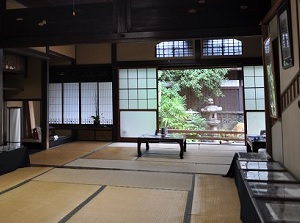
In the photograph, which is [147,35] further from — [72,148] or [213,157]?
[72,148]

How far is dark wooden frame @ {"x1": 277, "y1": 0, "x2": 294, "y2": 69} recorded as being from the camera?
92.4 inches

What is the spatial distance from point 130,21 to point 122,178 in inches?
95.8

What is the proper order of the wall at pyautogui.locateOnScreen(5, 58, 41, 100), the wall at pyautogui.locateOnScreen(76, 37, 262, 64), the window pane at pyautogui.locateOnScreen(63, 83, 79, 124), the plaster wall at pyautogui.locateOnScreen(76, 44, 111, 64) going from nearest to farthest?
the wall at pyautogui.locateOnScreen(5, 58, 41, 100) → the wall at pyautogui.locateOnScreen(76, 37, 262, 64) → the plaster wall at pyautogui.locateOnScreen(76, 44, 111, 64) → the window pane at pyautogui.locateOnScreen(63, 83, 79, 124)

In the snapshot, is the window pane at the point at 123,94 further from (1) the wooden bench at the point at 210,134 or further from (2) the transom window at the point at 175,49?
(1) the wooden bench at the point at 210,134

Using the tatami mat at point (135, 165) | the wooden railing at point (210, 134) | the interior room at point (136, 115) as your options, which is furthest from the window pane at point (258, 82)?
the tatami mat at point (135, 165)

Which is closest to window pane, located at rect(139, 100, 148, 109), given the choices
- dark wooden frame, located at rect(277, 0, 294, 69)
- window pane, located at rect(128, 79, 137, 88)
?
window pane, located at rect(128, 79, 137, 88)

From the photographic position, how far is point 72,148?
644 cm

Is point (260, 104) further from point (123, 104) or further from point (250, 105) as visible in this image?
point (123, 104)

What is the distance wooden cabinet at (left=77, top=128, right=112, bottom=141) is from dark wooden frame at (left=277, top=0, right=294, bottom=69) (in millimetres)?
5848

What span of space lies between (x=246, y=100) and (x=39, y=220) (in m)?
6.15

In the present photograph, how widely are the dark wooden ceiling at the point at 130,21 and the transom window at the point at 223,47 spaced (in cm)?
351

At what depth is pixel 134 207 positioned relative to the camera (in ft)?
8.56

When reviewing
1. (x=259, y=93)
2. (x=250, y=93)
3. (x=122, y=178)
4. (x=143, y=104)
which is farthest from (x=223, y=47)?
(x=122, y=178)

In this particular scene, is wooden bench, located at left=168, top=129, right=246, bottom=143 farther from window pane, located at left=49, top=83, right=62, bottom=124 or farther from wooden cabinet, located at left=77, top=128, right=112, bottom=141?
window pane, located at left=49, top=83, right=62, bottom=124
